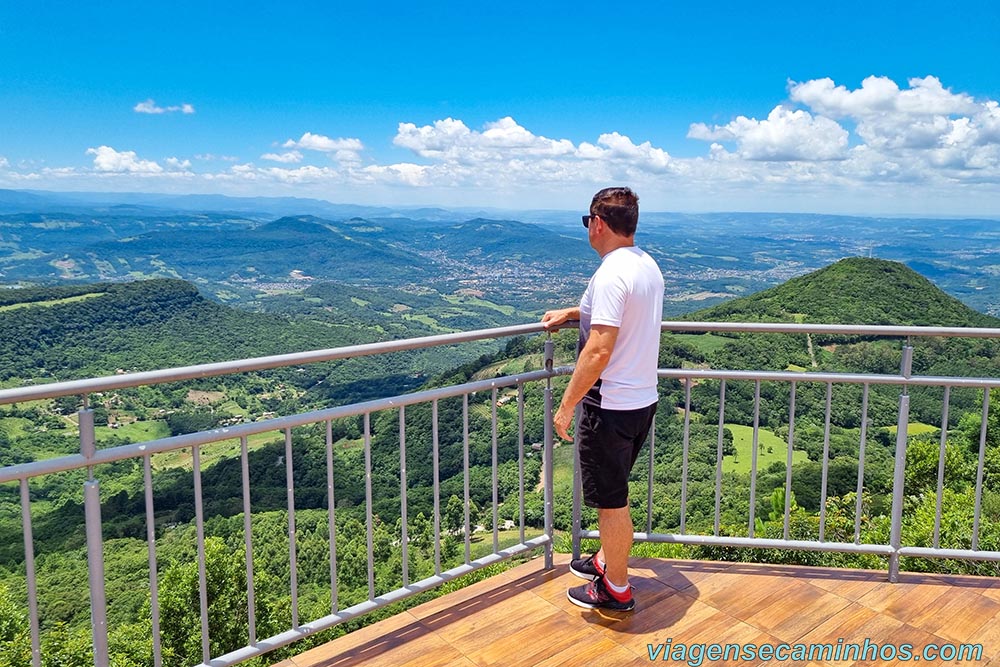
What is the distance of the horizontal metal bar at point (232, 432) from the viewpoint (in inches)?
76.7

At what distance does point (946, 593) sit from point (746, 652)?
1.12m

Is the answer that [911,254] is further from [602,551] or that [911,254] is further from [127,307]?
[602,551]

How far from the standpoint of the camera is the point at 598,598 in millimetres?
2873

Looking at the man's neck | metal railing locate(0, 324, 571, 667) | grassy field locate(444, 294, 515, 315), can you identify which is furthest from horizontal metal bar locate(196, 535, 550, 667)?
grassy field locate(444, 294, 515, 315)

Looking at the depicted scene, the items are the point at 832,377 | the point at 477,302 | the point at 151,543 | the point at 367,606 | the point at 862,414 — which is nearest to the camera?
the point at 151,543

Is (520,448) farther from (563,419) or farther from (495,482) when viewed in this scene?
(563,419)

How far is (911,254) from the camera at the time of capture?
142500 millimetres

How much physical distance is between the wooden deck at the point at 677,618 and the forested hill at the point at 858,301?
→ 41798 mm

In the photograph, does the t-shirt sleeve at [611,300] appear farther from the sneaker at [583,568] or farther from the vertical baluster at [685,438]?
the sneaker at [583,568]

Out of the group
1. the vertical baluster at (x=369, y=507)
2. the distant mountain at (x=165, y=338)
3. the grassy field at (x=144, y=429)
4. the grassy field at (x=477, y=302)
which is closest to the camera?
the vertical baluster at (x=369, y=507)

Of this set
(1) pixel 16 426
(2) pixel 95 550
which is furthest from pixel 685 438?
(1) pixel 16 426

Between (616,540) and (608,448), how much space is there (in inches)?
16.8

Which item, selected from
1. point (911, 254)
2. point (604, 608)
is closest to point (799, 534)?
point (604, 608)

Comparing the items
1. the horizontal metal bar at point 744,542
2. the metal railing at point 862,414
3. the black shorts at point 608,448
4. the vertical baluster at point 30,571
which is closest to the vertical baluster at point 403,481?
the black shorts at point 608,448
